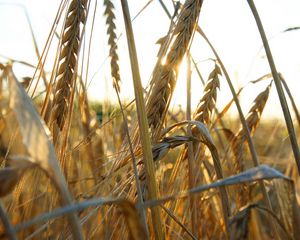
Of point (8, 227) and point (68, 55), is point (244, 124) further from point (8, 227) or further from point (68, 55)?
point (8, 227)

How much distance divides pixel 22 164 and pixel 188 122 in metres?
0.48

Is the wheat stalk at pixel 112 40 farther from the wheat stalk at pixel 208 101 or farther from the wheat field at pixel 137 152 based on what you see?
the wheat stalk at pixel 208 101

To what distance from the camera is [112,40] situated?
1.22m

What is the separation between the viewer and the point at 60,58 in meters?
0.86

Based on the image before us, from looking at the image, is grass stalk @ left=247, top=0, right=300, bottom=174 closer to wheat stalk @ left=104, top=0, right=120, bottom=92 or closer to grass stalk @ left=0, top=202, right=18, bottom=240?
wheat stalk @ left=104, top=0, right=120, bottom=92

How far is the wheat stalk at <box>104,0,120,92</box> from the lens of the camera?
3.67ft

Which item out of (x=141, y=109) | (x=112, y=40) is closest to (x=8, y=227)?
(x=141, y=109)

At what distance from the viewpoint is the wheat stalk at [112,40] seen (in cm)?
112

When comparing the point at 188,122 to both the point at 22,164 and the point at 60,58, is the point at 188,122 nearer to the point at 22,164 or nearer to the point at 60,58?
the point at 60,58

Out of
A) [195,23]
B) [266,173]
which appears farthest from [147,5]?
[266,173]

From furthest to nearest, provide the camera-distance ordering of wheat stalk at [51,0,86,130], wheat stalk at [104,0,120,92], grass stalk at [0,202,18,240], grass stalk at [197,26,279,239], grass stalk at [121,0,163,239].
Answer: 1. wheat stalk at [104,0,120,92]
2. grass stalk at [197,26,279,239]
3. wheat stalk at [51,0,86,130]
4. grass stalk at [121,0,163,239]
5. grass stalk at [0,202,18,240]

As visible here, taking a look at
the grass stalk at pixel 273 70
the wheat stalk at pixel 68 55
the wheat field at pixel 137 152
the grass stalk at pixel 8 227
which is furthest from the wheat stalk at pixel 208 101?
the grass stalk at pixel 8 227

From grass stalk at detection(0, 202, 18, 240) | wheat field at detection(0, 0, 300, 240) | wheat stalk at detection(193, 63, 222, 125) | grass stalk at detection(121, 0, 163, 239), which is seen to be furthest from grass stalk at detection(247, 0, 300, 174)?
grass stalk at detection(0, 202, 18, 240)

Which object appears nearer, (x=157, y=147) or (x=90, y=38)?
(x=157, y=147)
